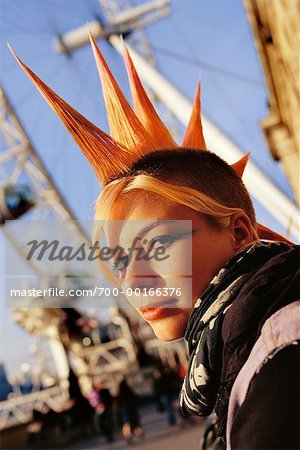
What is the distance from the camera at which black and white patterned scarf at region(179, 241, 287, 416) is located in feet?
3.74

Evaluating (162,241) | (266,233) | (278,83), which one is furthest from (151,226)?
(278,83)

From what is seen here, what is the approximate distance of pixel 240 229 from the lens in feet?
4.79

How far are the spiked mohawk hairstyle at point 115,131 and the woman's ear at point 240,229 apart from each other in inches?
2.3

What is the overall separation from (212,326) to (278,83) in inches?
372

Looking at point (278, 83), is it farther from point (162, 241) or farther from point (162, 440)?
point (162, 241)

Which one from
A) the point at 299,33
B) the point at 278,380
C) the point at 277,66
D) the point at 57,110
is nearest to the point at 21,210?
the point at 277,66

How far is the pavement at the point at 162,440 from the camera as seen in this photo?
695 centimetres

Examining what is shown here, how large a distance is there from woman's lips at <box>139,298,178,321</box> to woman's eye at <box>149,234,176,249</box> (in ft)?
0.52

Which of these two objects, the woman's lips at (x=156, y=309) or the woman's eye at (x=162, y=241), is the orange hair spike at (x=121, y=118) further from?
the woman's lips at (x=156, y=309)

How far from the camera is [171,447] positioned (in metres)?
6.70

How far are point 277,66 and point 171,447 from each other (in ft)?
21.7

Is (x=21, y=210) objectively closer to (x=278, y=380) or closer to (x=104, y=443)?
(x=104, y=443)

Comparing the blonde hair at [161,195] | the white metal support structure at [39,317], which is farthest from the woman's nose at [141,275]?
the white metal support structure at [39,317]

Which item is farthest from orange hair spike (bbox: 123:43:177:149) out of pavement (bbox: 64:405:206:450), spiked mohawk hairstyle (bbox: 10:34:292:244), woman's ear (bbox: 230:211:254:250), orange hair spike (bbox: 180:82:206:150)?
pavement (bbox: 64:405:206:450)
